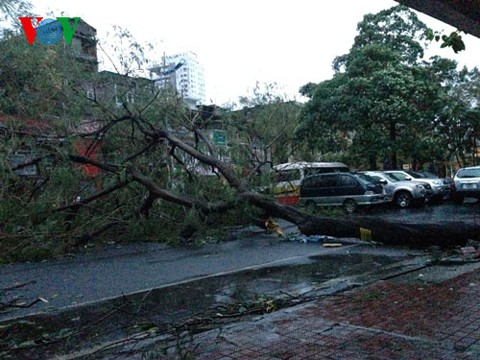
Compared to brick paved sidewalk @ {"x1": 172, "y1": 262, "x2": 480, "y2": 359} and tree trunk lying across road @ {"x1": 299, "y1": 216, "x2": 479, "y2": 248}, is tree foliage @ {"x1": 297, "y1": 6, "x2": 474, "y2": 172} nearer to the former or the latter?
tree trunk lying across road @ {"x1": 299, "y1": 216, "x2": 479, "y2": 248}

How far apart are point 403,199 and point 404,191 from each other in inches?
13.3

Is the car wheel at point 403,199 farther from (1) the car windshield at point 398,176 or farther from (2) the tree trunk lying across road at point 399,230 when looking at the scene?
(2) the tree trunk lying across road at point 399,230

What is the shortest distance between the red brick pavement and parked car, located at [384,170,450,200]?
48.6 ft

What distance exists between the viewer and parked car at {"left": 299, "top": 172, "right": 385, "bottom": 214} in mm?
18438

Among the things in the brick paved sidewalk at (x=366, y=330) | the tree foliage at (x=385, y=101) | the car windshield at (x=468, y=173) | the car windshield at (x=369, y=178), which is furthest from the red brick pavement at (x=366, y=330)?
the tree foliage at (x=385, y=101)

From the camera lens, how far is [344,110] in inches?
942

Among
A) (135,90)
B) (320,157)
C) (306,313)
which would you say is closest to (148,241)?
(135,90)

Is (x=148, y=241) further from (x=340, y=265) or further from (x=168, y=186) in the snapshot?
(x=340, y=265)

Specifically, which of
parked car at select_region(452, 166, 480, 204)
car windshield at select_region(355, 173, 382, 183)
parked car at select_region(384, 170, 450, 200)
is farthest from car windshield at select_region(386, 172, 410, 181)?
parked car at select_region(452, 166, 480, 204)

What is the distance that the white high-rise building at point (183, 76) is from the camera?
44.6 ft

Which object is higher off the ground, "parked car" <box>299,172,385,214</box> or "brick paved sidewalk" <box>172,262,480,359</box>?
"parked car" <box>299,172,385,214</box>

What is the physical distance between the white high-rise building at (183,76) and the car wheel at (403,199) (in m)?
9.01

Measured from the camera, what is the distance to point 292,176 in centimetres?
1875

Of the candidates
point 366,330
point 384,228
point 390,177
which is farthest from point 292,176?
point 366,330
